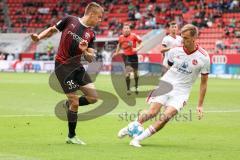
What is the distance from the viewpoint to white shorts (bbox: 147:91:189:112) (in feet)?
36.1

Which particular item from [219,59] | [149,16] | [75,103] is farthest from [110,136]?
[149,16]

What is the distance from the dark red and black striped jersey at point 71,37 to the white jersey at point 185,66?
156 centimetres

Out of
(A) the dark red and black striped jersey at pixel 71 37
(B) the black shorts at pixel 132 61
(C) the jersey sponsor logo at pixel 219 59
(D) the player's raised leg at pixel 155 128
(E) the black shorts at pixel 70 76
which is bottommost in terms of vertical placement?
(C) the jersey sponsor logo at pixel 219 59

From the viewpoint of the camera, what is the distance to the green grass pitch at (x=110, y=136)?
32.4 feet

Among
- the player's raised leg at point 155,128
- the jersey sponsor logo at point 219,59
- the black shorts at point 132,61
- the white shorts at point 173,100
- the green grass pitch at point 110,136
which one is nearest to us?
the green grass pitch at point 110,136

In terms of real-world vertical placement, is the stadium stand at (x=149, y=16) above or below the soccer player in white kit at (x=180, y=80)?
below

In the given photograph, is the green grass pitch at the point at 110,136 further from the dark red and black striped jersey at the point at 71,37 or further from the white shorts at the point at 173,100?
the dark red and black striped jersey at the point at 71,37

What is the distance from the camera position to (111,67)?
143 ft

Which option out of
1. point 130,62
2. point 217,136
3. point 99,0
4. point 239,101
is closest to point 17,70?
point 99,0

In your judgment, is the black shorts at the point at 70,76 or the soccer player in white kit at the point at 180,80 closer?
the soccer player in white kit at the point at 180,80

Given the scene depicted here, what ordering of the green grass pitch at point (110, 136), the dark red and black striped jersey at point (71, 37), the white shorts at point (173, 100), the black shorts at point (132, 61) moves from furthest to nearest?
the black shorts at point (132, 61)
the dark red and black striped jersey at point (71, 37)
the white shorts at point (173, 100)
the green grass pitch at point (110, 136)

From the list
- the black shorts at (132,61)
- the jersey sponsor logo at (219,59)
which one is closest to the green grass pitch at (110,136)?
the black shorts at (132,61)

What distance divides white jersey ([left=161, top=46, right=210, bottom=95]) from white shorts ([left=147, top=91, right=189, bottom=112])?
0.08 m

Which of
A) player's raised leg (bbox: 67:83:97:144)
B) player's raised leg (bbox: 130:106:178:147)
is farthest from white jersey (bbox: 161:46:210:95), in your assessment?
player's raised leg (bbox: 67:83:97:144)
